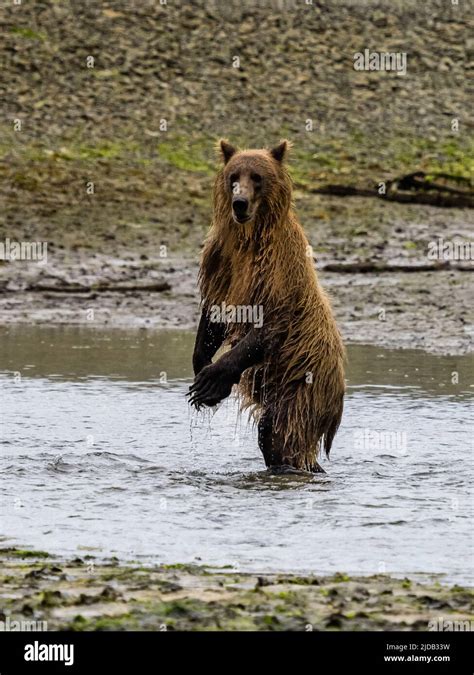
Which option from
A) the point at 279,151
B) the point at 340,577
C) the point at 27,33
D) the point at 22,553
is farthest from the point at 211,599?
the point at 27,33

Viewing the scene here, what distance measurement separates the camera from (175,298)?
51.1 feet

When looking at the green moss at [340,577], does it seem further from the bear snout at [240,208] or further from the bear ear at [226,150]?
the bear ear at [226,150]

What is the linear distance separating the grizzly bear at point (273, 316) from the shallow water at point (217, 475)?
1.14 ft

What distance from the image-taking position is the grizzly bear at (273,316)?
798 cm

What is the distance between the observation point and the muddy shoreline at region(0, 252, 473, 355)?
46.5 feet

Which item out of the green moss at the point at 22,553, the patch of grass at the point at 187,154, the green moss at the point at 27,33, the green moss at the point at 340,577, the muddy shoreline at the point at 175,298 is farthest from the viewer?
the green moss at the point at 27,33

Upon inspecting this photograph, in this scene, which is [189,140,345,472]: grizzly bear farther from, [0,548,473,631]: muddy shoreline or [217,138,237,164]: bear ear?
[0,548,473,631]: muddy shoreline

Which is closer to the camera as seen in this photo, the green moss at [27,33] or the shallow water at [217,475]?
the shallow water at [217,475]

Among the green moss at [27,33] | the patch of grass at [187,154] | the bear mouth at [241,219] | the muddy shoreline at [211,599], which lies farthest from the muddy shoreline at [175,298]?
the muddy shoreline at [211,599]

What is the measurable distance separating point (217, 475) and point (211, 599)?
9.98ft

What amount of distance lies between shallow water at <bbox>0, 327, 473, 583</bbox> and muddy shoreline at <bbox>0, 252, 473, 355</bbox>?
1402 mm

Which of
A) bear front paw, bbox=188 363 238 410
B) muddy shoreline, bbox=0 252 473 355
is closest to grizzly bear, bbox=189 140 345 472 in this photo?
bear front paw, bbox=188 363 238 410

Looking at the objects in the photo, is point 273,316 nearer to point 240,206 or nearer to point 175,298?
point 240,206

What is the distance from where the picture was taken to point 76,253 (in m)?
16.7
